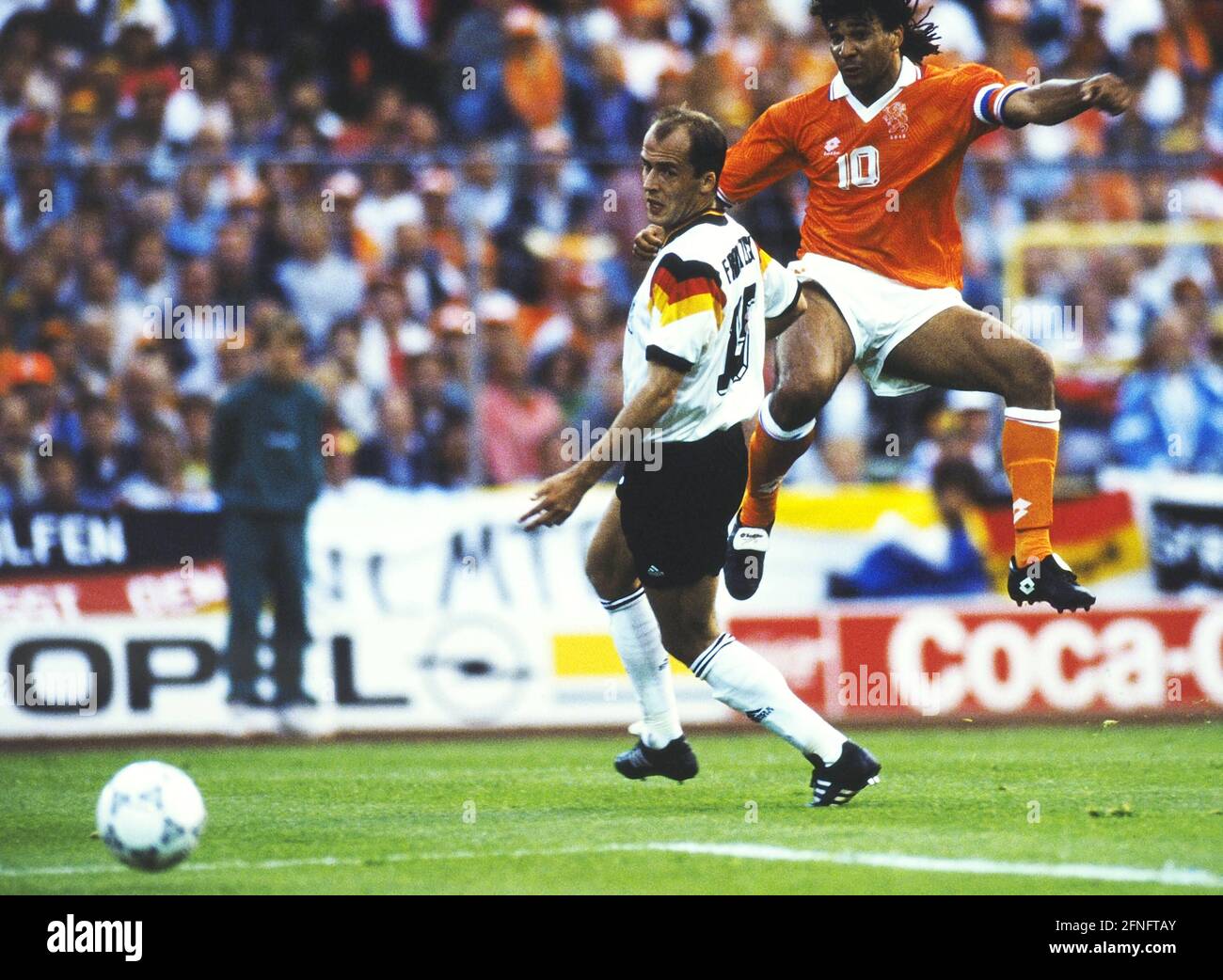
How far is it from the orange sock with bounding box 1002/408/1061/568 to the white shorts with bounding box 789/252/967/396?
0.46 meters

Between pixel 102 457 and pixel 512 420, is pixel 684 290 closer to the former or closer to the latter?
pixel 512 420

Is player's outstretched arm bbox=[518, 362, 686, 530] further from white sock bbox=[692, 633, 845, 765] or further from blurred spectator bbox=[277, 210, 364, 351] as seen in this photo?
Answer: blurred spectator bbox=[277, 210, 364, 351]

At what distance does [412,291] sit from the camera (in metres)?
13.4

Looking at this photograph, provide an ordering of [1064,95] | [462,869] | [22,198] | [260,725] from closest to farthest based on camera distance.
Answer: [462,869] < [1064,95] < [260,725] < [22,198]

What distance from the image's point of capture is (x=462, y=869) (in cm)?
660

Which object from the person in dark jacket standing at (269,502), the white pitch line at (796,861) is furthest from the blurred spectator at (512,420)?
the white pitch line at (796,861)

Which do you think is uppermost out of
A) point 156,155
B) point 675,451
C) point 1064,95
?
point 156,155

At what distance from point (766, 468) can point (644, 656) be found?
117 cm

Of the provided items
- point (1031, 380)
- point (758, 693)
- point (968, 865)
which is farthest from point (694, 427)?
point (968, 865)

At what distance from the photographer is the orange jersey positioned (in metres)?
8.02

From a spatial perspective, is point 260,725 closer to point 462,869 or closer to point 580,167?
point 580,167

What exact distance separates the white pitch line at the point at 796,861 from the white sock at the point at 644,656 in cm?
108

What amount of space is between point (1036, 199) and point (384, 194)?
4258 millimetres
